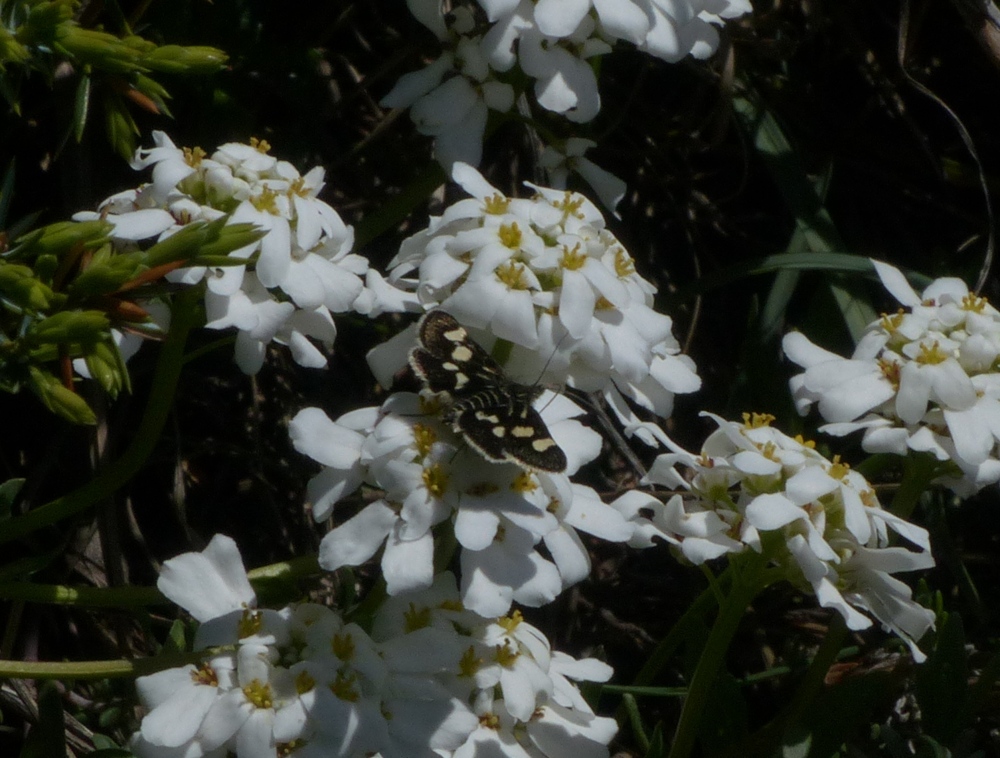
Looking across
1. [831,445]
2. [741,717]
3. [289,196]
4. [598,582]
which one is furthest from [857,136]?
[289,196]

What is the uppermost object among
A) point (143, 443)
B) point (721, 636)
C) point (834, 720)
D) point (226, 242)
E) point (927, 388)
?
point (226, 242)

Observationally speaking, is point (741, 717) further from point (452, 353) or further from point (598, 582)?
point (452, 353)

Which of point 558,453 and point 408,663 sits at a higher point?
point 558,453

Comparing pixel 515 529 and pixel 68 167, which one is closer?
pixel 515 529

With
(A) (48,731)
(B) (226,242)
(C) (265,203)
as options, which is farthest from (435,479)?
(A) (48,731)

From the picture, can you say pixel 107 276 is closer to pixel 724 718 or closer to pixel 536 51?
pixel 536 51

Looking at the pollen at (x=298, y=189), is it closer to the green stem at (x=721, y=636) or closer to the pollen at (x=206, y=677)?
the pollen at (x=206, y=677)

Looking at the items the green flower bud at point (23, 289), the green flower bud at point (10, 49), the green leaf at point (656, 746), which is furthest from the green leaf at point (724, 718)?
the green flower bud at point (10, 49)

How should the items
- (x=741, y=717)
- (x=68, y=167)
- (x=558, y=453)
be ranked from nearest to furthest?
(x=558, y=453) < (x=741, y=717) < (x=68, y=167)
